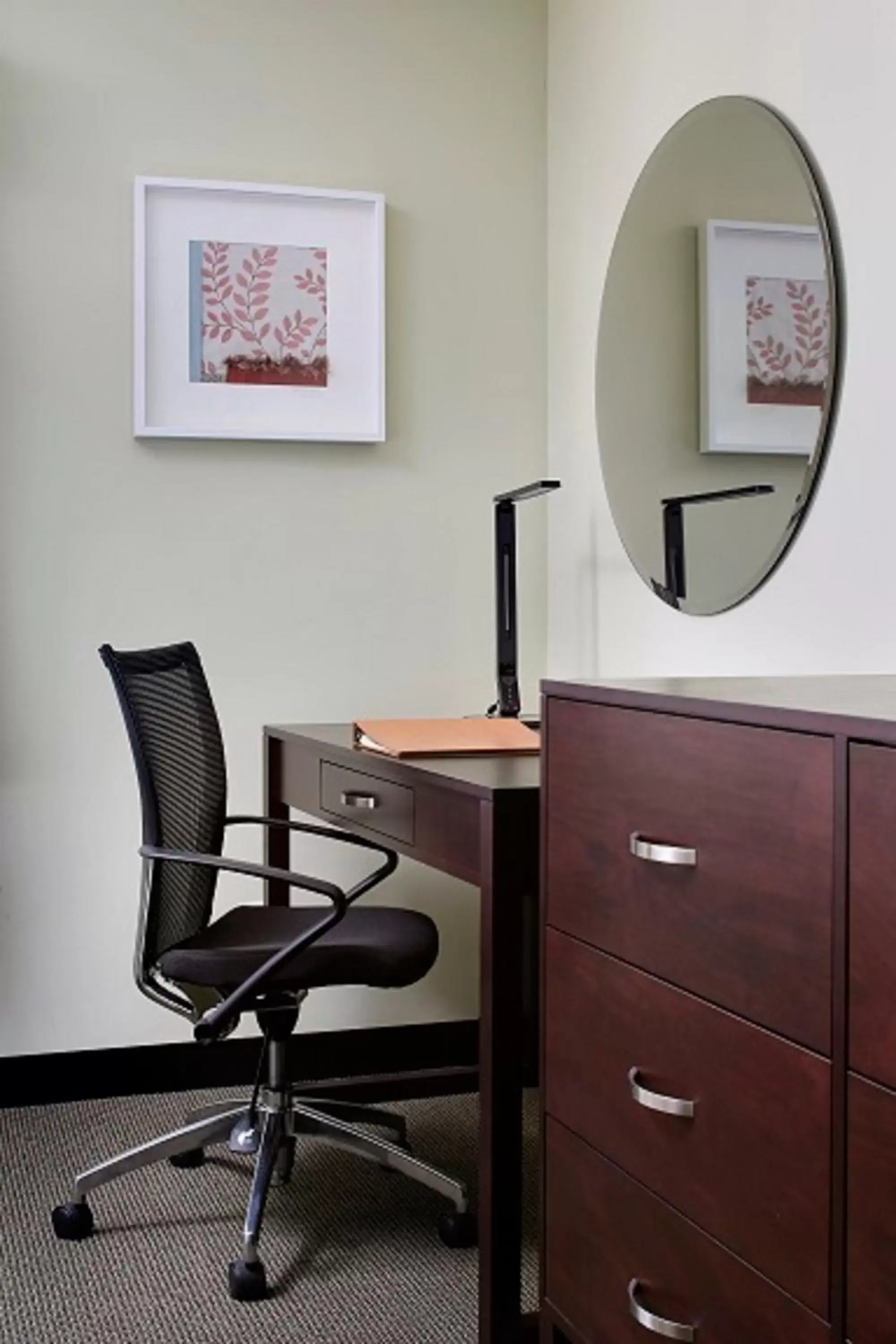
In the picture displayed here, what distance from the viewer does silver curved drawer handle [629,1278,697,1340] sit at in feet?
5.49

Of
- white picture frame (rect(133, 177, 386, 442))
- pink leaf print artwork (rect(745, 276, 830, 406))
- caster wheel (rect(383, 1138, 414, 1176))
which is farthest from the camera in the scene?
white picture frame (rect(133, 177, 386, 442))

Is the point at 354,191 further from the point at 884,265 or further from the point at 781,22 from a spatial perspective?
the point at 884,265

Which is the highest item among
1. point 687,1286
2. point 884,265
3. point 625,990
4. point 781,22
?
point 781,22

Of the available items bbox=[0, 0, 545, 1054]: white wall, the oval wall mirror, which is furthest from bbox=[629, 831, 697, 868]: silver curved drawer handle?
bbox=[0, 0, 545, 1054]: white wall

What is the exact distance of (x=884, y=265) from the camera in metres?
2.28

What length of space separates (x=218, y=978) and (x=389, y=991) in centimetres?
110

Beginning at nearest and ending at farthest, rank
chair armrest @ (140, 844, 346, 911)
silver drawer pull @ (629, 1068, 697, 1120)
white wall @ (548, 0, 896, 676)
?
silver drawer pull @ (629, 1068, 697, 1120) → white wall @ (548, 0, 896, 676) → chair armrest @ (140, 844, 346, 911)

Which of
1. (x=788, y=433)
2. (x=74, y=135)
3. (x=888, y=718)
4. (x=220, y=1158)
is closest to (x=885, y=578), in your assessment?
(x=788, y=433)

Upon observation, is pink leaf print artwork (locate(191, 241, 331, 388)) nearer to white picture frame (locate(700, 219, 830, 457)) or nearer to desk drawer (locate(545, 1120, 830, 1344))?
white picture frame (locate(700, 219, 830, 457))

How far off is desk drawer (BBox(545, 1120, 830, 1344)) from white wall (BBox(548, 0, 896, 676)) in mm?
871

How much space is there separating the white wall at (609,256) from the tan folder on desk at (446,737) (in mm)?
388

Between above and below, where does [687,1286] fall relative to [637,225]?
below

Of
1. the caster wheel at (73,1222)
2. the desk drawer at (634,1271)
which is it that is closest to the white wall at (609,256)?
the desk drawer at (634,1271)

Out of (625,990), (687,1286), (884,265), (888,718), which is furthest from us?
(884,265)
